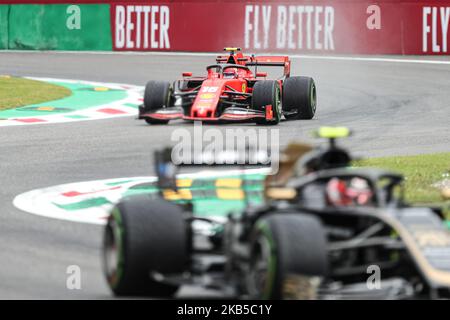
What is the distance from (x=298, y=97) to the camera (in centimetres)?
1969

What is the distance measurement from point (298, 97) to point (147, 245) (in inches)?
505

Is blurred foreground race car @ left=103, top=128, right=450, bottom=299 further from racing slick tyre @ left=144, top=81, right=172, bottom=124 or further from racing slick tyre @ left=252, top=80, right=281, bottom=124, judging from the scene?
racing slick tyre @ left=144, top=81, right=172, bottom=124

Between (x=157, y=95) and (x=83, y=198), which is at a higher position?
(x=157, y=95)

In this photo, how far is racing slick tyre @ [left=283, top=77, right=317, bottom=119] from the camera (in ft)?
64.5

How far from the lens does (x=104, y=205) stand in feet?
36.9

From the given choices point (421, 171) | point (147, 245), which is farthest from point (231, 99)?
point (147, 245)

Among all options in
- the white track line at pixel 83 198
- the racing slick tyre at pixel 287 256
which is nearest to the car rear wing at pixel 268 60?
the white track line at pixel 83 198

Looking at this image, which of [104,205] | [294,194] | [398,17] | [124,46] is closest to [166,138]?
[104,205]

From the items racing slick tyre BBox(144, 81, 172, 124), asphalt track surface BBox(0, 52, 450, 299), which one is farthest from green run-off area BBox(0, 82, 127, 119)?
racing slick tyre BBox(144, 81, 172, 124)

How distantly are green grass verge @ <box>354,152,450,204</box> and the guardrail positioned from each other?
58.1ft

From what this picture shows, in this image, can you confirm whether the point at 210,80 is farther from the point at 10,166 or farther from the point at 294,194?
the point at 294,194

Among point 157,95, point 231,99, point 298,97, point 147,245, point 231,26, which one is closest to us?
point 147,245

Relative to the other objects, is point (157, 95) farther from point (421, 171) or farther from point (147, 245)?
point (147, 245)

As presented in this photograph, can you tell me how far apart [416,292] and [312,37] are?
2656 centimetres
